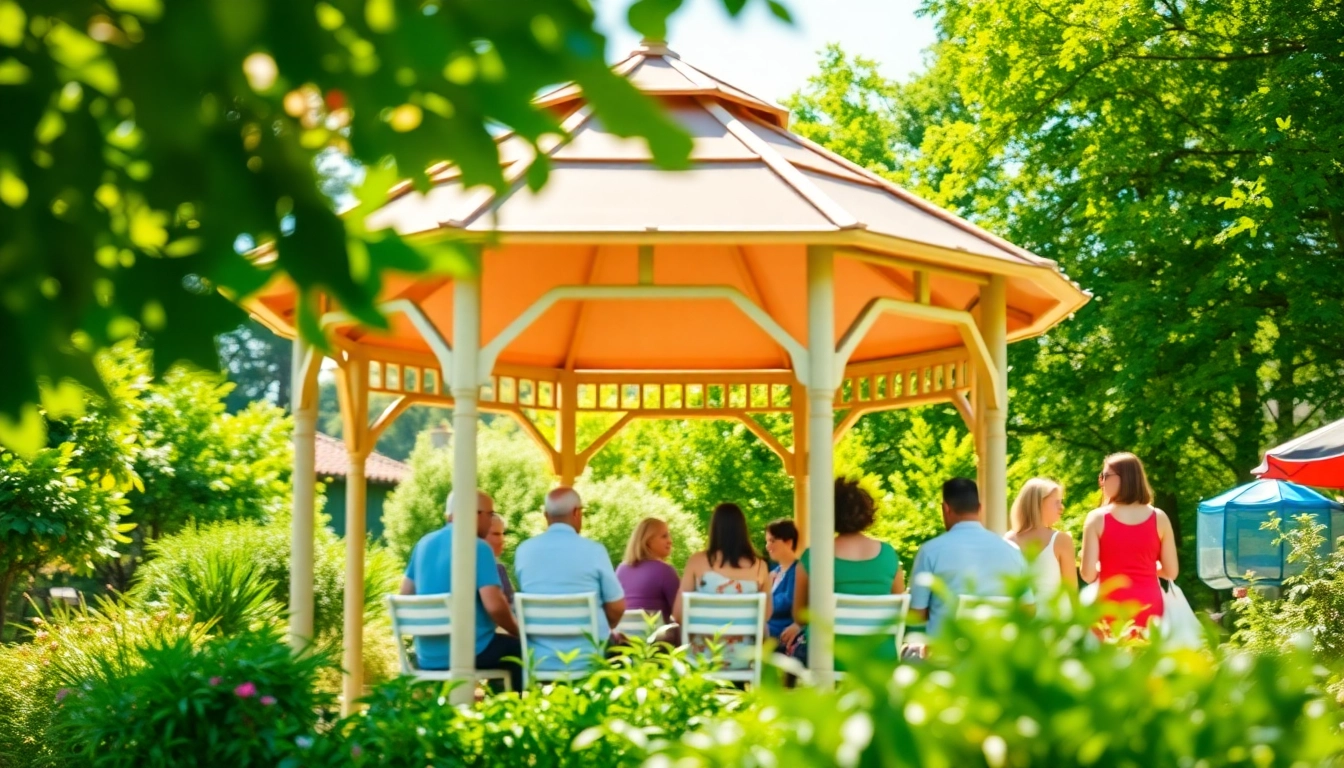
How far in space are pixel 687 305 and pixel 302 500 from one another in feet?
13.1

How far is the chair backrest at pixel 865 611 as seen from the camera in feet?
28.0

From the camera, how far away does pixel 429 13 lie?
2344mm

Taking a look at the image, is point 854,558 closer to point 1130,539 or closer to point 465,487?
point 1130,539

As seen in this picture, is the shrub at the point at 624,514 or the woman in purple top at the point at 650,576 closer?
the woman in purple top at the point at 650,576

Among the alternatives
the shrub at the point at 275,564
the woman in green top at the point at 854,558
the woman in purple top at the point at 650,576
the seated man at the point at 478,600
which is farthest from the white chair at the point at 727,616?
the shrub at the point at 275,564

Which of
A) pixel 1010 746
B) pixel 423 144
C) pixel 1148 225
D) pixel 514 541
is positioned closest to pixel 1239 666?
pixel 1010 746

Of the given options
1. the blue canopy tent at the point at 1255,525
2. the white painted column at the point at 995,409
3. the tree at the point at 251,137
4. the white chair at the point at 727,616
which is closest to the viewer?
the tree at the point at 251,137

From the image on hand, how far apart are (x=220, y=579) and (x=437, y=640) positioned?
13.4 feet

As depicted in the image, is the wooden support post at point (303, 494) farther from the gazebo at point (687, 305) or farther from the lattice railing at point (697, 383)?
the lattice railing at point (697, 383)

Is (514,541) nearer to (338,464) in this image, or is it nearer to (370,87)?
(338,464)

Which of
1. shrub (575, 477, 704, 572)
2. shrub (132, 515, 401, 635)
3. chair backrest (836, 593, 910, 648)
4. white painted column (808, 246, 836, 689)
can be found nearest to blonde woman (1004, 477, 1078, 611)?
chair backrest (836, 593, 910, 648)

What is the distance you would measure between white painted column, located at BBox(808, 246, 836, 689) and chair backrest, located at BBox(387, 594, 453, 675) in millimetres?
2053

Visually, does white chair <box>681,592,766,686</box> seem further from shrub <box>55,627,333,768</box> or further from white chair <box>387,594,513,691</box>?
shrub <box>55,627,333,768</box>

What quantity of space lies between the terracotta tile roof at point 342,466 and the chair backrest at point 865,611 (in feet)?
94.5
